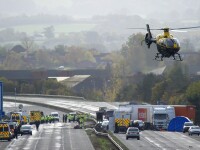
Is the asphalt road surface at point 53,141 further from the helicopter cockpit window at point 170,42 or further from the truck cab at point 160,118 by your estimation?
the helicopter cockpit window at point 170,42

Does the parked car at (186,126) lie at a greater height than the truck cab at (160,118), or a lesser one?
lesser

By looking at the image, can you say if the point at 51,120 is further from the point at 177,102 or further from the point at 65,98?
the point at 65,98

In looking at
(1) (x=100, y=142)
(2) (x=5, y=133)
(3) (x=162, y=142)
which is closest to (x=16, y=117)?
A: (2) (x=5, y=133)

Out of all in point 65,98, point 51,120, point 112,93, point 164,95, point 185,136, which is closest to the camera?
point 185,136

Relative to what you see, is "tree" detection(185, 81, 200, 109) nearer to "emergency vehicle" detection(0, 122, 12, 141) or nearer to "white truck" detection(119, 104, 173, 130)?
"white truck" detection(119, 104, 173, 130)

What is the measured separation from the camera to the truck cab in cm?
9606

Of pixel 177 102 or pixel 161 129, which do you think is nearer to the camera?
pixel 161 129

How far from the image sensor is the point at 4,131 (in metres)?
78.4

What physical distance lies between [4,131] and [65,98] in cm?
9683

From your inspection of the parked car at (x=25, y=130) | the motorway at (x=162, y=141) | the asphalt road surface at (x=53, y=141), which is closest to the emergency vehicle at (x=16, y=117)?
the asphalt road surface at (x=53, y=141)

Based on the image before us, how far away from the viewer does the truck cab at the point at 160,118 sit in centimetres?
9606

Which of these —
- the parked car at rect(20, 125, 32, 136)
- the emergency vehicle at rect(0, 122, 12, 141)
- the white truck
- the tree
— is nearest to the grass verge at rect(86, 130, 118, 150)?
the parked car at rect(20, 125, 32, 136)

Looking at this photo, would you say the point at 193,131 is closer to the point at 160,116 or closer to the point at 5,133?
Answer: the point at 160,116

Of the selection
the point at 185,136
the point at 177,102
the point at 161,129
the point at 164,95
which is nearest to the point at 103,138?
the point at 185,136
